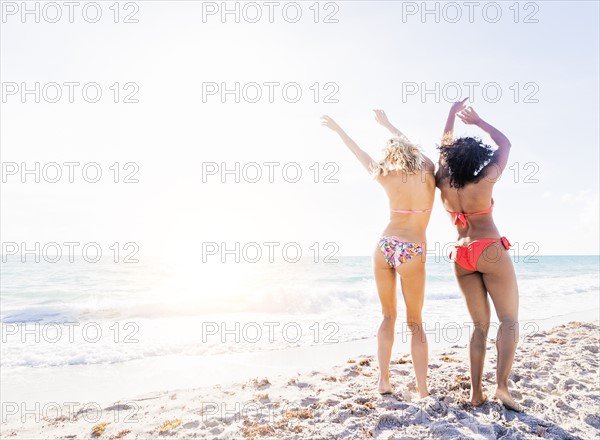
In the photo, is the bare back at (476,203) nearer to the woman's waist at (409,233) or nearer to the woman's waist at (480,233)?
the woman's waist at (480,233)

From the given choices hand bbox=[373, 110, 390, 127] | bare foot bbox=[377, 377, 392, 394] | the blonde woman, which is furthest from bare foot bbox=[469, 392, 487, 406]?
hand bbox=[373, 110, 390, 127]

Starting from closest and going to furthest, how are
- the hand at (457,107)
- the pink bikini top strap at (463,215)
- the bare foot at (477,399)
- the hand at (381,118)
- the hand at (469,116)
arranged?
the pink bikini top strap at (463,215), the bare foot at (477,399), the hand at (469,116), the hand at (457,107), the hand at (381,118)

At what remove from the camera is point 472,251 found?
346 centimetres

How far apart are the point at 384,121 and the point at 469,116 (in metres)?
0.77

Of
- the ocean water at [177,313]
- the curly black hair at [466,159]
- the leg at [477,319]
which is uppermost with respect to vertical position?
the curly black hair at [466,159]

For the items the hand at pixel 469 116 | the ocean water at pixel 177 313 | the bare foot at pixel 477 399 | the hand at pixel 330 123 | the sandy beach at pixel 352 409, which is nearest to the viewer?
the sandy beach at pixel 352 409

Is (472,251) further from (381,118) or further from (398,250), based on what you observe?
(381,118)

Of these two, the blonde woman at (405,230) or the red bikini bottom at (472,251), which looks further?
the blonde woman at (405,230)

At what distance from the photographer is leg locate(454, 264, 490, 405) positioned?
3.57 m

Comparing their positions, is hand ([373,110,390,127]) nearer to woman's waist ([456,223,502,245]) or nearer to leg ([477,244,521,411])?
woman's waist ([456,223,502,245])

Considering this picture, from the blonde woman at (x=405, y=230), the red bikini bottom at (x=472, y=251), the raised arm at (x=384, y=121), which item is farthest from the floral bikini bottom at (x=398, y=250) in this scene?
the raised arm at (x=384, y=121)

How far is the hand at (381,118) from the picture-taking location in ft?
13.6

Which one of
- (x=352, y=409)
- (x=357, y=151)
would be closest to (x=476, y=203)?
(x=357, y=151)

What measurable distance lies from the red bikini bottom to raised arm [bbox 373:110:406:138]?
1197mm
